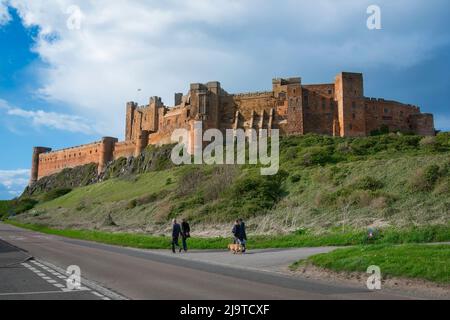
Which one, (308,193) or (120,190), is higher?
(120,190)

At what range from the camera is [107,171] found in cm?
8956

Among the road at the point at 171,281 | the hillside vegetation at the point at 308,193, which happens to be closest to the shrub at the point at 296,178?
the hillside vegetation at the point at 308,193

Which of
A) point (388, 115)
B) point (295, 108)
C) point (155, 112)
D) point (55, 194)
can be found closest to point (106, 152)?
point (55, 194)

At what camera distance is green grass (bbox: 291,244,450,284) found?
10.2m

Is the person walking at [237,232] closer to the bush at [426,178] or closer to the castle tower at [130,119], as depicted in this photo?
the bush at [426,178]

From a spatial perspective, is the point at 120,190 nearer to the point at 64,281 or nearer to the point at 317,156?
the point at 317,156

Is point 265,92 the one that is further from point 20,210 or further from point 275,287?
point 275,287

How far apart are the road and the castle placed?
52250 millimetres

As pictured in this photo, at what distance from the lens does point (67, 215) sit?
203ft

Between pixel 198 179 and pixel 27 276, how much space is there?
36712mm

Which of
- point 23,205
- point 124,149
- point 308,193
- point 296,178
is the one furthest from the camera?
point 124,149

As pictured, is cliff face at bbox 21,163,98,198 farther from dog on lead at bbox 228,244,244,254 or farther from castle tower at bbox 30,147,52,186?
dog on lead at bbox 228,244,244,254

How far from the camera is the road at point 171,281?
29.5 ft

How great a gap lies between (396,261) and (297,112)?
58.1 m
